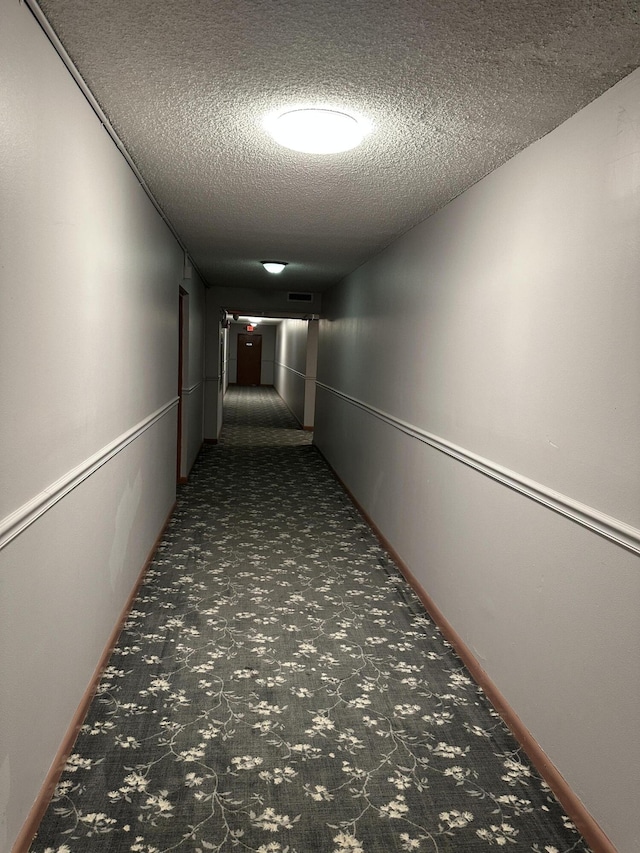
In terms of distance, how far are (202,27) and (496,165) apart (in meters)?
1.70

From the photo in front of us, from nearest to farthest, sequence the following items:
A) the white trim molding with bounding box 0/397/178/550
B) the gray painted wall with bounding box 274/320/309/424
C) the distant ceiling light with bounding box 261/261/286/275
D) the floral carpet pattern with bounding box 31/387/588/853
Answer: the white trim molding with bounding box 0/397/178/550 → the floral carpet pattern with bounding box 31/387/588/853 → the distant ceiling light with bounding box 261/261/286/275 → the gray painted wall with bounding box 274/320/309/424

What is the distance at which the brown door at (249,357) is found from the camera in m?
24.1

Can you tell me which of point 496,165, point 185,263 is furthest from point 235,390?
point 496,165

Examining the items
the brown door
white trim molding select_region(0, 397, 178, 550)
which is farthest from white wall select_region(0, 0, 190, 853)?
the brown door

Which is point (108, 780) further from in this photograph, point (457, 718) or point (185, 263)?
point (185, 263)

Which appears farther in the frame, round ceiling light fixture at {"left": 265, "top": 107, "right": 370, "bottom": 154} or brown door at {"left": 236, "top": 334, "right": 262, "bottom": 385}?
brown door at {"left": 236, "top": 334, "right": 262, "bottom": 385}

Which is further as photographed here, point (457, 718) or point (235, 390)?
point (235, 390)

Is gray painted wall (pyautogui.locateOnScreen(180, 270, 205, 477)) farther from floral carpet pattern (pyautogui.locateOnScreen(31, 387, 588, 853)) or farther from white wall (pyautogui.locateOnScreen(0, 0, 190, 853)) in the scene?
white wall (pyautogui.locateOnScreen(0, 0, 190, 853))

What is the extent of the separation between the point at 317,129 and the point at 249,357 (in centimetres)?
2187

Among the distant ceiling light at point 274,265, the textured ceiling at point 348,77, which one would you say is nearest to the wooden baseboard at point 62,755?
the textured ceiling at point 348,77

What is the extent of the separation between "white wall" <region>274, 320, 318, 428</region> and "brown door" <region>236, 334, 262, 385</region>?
5.75m

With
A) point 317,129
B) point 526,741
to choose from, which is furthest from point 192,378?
point 526,741

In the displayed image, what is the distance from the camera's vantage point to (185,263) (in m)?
6.27

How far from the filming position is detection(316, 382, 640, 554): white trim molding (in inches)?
77.0
